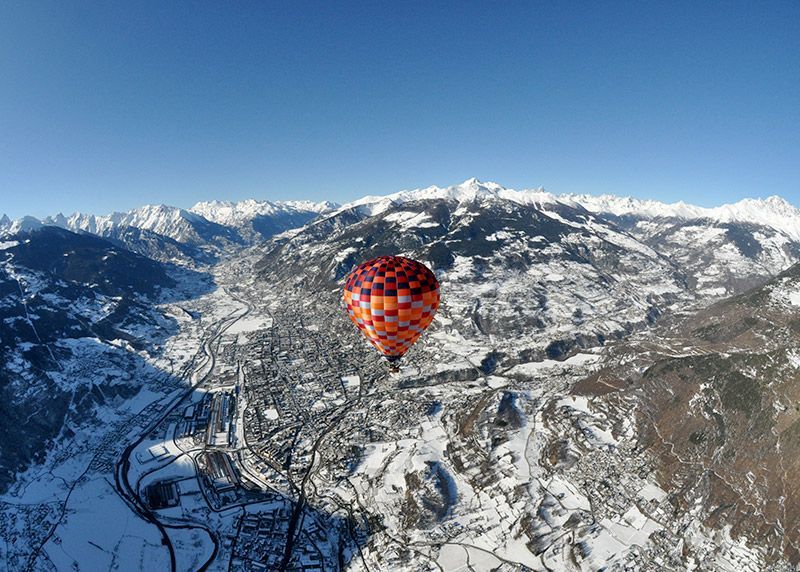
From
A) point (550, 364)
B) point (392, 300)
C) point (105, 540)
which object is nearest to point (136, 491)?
point (105, 540)

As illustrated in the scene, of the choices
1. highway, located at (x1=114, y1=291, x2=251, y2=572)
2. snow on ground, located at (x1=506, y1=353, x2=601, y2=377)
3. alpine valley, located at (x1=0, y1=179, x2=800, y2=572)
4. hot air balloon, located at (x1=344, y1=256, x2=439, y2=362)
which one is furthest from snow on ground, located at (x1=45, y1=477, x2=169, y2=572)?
snow on ground, located at (x1=506, y1=353, x2=601, y2=377)

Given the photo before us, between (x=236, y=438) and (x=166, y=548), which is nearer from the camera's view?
(x=166, y=548)

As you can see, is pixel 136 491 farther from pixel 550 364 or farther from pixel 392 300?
pixel 550 364

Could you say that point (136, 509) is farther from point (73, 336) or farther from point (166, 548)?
point (73, 336)

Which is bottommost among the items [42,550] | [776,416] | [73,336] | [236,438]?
[42,550]

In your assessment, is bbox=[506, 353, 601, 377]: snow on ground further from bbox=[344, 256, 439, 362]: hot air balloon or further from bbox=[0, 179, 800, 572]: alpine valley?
bbox=[344, 256, 439, 362]: hot air balloon

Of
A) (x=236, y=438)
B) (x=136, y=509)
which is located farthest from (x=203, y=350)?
(x=136, y=509)

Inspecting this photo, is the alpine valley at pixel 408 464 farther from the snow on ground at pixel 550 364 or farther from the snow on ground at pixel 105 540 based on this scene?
the snow on ground at pixel 550 364

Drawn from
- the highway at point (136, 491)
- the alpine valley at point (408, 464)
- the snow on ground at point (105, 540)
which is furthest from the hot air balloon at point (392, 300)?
the snow on ground at point (105, 540)

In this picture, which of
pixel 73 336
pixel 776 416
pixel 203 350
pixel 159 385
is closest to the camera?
pixel 776 416

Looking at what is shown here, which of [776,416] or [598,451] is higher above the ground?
[776,416]
